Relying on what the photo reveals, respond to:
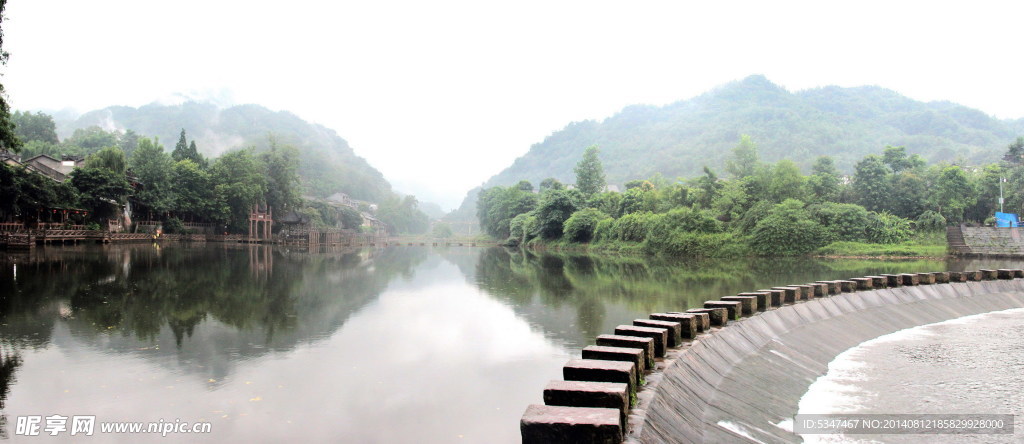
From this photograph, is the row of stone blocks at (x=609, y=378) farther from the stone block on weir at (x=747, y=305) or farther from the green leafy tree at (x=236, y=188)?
the green leafy tree at (x=236, y=188)

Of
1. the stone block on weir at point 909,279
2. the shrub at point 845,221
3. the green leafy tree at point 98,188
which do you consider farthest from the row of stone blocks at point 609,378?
the green leafy tree at point 98,188

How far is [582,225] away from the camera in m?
56.7

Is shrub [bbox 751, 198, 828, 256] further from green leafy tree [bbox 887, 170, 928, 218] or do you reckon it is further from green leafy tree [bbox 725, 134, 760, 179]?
green leafy tree [bbox 725, 134, 760, 179]

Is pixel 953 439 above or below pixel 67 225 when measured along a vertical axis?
below

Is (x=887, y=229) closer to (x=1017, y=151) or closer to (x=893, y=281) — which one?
(x=1017, y=151)

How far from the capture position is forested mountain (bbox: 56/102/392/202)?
512 feet

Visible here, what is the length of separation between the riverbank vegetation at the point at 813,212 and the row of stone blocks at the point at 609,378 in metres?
33.2

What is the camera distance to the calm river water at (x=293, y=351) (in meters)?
6.20

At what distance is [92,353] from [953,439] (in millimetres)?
10811

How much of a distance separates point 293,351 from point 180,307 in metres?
5.36

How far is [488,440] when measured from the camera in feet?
19.1

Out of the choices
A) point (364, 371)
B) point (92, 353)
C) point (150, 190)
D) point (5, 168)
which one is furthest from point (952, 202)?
point (150, 190)

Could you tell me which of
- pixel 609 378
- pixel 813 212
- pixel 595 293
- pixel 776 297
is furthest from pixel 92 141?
pixel 609 378

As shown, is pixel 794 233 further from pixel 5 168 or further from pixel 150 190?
pixel 150 190
